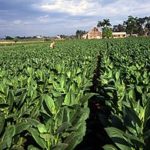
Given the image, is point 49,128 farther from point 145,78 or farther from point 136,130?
point 145,78

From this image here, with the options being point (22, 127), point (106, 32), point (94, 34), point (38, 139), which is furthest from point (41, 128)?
point (94, 34)

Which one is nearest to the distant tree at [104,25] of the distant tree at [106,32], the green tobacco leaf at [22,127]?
the distant tree at [106,32]

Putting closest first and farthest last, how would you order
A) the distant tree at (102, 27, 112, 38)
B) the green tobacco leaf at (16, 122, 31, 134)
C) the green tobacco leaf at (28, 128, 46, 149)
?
the green tobacco leaf at (28, 128, 46, 149)
the green tobacco leaf at (16, 122, 31, 134)
the distant tree at (102, 27, 112, 38)

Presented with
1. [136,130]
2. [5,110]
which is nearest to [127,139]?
[136,130]

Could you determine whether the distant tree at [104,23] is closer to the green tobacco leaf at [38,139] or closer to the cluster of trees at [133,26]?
the cluster of trees at [133,26]

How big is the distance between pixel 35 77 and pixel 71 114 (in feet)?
14.8

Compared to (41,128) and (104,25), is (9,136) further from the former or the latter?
(104,25)

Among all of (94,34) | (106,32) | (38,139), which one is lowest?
(94,34)

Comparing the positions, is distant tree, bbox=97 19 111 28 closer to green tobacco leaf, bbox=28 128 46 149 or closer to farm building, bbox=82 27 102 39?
farm building, bbox=82 27 102 39

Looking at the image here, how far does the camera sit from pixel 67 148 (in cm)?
337

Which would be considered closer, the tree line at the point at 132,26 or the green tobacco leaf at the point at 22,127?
the green tobacco leaf at the point at 22,127

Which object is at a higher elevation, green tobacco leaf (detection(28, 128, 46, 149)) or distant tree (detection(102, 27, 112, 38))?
green tobacco leaf (detection(28, 128, 46, 149))

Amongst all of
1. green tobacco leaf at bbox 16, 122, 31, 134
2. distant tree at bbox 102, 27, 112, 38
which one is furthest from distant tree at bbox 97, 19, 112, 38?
green tobacco leaf at bbox 16, 122, 31, 134

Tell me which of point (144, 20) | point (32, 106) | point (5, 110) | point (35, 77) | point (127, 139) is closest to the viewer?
point (127, 139)
